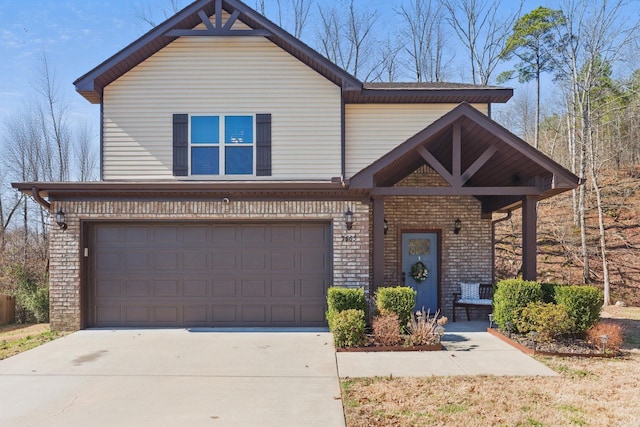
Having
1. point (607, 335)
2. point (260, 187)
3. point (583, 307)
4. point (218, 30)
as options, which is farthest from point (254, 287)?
point (607, 335)

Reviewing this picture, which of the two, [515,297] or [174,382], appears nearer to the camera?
[174,382]

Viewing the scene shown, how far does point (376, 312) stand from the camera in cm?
856

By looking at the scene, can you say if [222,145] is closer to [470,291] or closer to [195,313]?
[195,313]

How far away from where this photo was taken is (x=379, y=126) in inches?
429

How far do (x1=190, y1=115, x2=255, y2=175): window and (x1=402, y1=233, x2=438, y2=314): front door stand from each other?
4.33 meters

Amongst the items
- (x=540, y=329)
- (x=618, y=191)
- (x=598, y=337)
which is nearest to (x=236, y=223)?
(x=540, y=329)

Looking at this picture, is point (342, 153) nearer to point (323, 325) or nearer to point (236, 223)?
point (236, 223)

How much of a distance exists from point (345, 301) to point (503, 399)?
11.2 feet

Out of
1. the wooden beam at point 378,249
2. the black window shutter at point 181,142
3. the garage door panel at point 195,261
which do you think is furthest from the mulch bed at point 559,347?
the black window shutter at point 181,142

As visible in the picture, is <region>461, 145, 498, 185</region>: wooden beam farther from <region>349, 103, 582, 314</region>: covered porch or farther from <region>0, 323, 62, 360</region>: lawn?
<region>0, 323, 62, 360</region>: lawn

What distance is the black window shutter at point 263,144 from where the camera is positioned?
34.3 feet

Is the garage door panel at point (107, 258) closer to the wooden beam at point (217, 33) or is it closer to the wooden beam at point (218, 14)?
the wooden beam at point (217, 33)

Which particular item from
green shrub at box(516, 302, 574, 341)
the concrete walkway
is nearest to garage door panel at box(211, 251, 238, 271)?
the concrete walkway

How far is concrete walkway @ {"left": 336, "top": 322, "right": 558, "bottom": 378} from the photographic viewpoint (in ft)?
21.2
